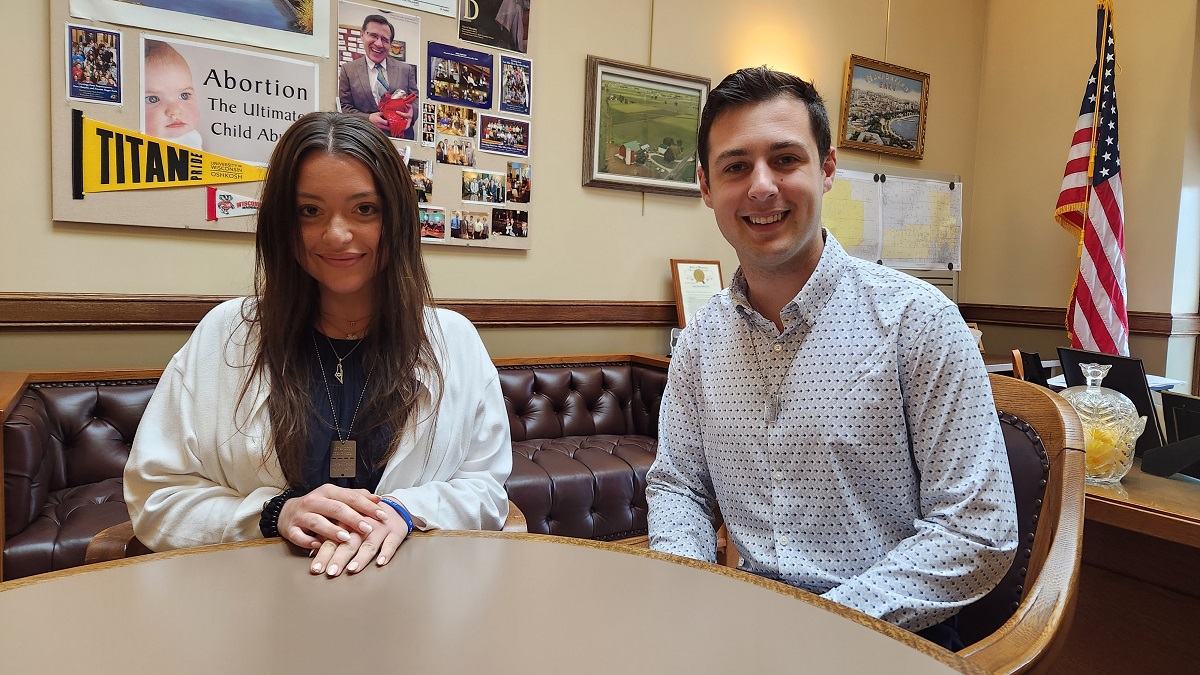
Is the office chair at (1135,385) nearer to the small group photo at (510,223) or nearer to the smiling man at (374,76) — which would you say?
the small group photo at (510,223)

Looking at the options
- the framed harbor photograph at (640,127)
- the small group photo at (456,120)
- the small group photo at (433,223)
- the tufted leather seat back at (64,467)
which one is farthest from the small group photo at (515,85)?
the tufted leather seat back at (64,467)

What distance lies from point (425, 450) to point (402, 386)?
0.44 feet

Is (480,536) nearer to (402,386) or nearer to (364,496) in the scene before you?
(364,496)

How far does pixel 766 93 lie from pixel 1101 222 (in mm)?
3623

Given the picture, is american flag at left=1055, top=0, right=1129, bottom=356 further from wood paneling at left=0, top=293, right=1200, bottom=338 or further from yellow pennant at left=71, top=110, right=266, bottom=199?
yellow pennant at left=71, top=110, right=266, bottom=199

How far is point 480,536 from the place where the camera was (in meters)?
1.07

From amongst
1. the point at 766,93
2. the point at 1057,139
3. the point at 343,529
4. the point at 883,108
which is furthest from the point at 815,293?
the point at 1057,139

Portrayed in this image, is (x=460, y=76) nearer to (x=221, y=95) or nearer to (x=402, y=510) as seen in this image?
(x=221, y=95)

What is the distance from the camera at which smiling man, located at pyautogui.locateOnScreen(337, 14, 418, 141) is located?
120 inches

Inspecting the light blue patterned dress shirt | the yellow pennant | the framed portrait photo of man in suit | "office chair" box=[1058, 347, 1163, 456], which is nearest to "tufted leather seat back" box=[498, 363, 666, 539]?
the framed portrait photo of man in suit

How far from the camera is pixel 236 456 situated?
4.31 feet

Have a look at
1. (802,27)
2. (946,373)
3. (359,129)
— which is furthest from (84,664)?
(802,27)

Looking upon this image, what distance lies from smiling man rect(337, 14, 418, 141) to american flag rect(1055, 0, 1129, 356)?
12.0 feet

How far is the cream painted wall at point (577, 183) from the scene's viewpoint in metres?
2.57
